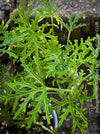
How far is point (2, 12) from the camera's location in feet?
6.00

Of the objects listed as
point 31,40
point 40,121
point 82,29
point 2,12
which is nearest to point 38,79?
point 31,40

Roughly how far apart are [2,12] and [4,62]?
1.91 feet

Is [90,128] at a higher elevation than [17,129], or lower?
lower

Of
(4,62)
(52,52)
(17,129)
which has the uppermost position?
(52,52)

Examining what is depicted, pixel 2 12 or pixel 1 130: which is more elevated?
pixel 2 12

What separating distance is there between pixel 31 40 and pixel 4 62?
909mm

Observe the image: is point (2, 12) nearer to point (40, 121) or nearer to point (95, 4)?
point (95, 4)

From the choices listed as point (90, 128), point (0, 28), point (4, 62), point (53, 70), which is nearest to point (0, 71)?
point (0, 28)

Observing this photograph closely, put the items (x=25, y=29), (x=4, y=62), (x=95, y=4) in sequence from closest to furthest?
(x=25, y=29), (x=95, y=4), (x=4, y=62)

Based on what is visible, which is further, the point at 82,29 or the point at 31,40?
the point at 82,29

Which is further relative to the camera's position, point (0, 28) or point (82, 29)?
point (82, 29)

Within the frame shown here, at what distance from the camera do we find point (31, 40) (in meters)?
0.88

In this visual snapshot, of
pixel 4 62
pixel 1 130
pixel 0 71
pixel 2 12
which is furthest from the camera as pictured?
pixel 2 12

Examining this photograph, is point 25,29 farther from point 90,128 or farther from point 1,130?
point 90,128
